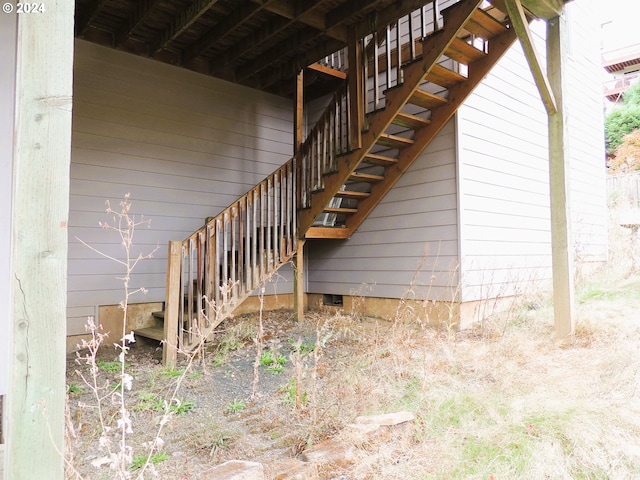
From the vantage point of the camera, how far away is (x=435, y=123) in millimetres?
5020

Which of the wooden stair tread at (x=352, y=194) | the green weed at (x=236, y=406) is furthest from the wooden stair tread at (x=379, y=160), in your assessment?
the green weed at (x=236, y=406)

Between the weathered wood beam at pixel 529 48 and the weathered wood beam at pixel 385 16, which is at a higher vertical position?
the weathered wood beam at pixel 385 16

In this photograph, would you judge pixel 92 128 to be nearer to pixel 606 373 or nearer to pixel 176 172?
pixel 176 172

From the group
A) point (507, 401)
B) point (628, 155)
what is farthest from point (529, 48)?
point (628, 155)

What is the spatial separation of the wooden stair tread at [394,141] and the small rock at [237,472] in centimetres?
373

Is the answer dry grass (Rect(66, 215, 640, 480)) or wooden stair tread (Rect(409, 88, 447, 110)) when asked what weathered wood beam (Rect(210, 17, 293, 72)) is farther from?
dry grass (Rect(66, 215, 640, 480))

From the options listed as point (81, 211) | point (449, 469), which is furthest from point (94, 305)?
point (449, 469)

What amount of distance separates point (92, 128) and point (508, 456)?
5273 mm

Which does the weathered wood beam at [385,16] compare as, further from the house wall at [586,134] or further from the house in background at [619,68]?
the house in background at [619,68]

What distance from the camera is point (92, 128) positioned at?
16.7 feet

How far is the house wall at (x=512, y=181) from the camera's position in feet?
16.5

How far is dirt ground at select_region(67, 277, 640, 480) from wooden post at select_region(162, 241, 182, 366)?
0.53ft

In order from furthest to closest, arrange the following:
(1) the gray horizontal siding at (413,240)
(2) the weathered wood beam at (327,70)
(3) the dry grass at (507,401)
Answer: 1. (2) the weathered wood beam at (327,70)
2. (1) the gray horizontal siding at (413,240)
3. (3) the dry grass at (507,401)

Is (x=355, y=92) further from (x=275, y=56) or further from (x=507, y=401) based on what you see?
(x=507, y=401)
